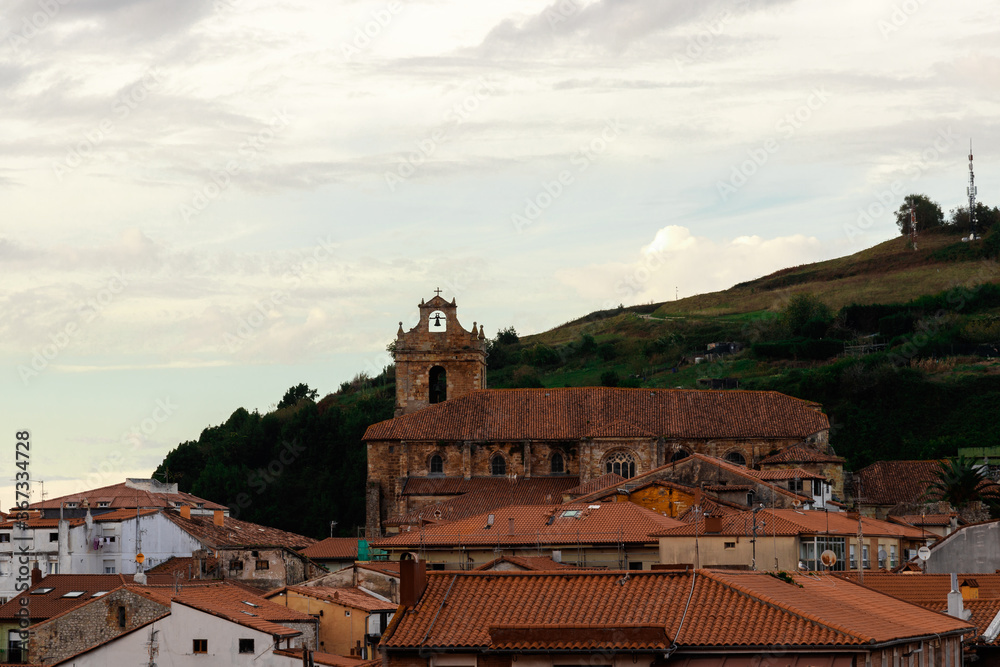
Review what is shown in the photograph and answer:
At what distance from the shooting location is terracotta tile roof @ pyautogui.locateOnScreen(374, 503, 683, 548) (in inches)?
1972

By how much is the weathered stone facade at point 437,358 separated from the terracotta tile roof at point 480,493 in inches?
302

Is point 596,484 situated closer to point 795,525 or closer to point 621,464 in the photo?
point 621,464

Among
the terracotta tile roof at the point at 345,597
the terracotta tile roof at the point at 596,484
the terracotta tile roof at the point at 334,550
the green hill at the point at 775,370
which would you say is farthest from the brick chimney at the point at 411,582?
the green hill at the point at 775,370

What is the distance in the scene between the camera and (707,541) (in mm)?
42781

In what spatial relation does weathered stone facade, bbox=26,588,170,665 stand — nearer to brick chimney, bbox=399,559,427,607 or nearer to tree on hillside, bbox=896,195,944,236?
brick chimney, bbox=399,559,427,607

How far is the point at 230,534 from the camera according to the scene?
6750 centimetres

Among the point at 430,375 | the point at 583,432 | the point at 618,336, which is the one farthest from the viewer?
the point at 618,336

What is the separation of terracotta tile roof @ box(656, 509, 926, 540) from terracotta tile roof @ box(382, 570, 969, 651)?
15.7 m

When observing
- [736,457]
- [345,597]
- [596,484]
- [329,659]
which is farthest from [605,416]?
[329,659]

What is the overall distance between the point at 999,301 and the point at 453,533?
72.3m

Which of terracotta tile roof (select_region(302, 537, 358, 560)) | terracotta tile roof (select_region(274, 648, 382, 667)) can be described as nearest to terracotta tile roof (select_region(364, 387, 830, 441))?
terracotta tile roof (select_region(302, 537, 358, 560))

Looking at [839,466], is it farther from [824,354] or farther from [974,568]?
[824,354]

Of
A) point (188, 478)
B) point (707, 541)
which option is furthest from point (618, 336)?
point (707, 541)

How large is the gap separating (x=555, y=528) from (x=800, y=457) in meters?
19.1
